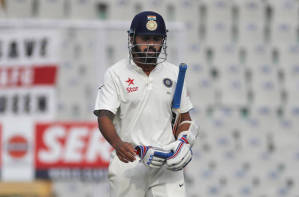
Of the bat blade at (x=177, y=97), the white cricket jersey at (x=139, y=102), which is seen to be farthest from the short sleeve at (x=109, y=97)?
the bat blade at (x=177, y=97)

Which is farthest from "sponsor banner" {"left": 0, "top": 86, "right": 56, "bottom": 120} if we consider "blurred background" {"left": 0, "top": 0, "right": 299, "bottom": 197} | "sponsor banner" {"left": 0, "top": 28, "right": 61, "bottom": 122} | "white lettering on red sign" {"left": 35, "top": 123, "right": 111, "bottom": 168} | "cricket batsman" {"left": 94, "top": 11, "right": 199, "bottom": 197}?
"cricket batsman" {"left": 94, "top": 11, "right": 199, "bottom": 197}

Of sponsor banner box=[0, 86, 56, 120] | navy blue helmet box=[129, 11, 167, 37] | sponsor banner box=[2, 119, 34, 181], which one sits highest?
navy blue helmet box=[129, 11, 167, 37]

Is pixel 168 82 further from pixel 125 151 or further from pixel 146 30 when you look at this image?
pixel 125 151

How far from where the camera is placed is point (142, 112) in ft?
8.45

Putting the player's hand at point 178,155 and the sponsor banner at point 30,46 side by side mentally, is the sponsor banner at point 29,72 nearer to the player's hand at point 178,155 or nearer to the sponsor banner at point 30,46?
the sponsor banner at point 30,46

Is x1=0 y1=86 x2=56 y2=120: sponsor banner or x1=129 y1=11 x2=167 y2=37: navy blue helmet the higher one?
x1=129 y1=11 x2=167 y2=37: navy blue helmet

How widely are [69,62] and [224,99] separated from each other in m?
2.29

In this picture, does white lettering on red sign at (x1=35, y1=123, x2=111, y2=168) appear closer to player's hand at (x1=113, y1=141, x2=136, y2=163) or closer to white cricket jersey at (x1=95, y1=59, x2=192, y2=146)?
white cricket jersey at (x1=95, y1=59, x2=192, y2=146)

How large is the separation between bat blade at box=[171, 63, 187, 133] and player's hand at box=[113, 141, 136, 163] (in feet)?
0.96

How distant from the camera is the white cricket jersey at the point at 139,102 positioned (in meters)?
2.58

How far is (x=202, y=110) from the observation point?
831cm

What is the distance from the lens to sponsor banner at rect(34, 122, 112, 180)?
575 centimetres

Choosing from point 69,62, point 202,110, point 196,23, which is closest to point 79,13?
point 69,62

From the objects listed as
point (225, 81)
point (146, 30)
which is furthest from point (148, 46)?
point (225, 81)
